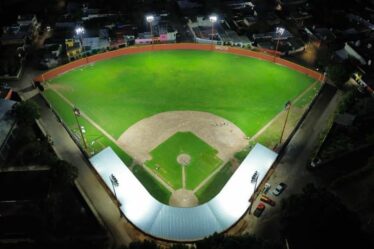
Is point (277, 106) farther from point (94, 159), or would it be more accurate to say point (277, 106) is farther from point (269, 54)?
point (94, 159)

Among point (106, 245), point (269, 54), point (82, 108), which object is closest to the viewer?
point (106, 245)

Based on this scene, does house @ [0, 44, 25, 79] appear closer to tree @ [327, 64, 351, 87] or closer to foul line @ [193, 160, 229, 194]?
foul line @ [193, 160, 229, 194]

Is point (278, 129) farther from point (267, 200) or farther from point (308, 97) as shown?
point (267, 200)

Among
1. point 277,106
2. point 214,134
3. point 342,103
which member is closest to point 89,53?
point 214,134

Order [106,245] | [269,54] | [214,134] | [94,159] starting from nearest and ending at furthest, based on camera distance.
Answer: [106,245] → [94,159] → [214,134] → [269,54]

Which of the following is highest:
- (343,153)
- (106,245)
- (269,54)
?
(269,54)

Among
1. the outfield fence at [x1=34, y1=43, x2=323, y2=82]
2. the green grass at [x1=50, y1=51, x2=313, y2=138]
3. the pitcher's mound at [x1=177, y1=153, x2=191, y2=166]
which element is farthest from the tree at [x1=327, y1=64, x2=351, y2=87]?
the pitcher's mound at [x1=177, y1=153, x2=191, y2=166]

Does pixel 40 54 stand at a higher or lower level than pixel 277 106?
higher
